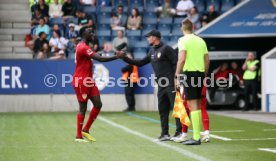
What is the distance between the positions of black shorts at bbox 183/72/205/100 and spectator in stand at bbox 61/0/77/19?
649 inches

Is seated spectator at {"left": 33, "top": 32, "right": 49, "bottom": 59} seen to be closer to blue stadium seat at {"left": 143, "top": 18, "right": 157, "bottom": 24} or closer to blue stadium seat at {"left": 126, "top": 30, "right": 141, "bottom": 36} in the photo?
blue stadium seat at {"left": 126, "top": 30, "right": 141, "bottom": 36}

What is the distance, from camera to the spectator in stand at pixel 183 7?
30.7 m

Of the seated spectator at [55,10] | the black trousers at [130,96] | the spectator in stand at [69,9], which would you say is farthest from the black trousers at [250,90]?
the seated spectator at [55,10]

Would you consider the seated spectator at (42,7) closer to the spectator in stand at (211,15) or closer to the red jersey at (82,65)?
the spectator in stand at (211,15)

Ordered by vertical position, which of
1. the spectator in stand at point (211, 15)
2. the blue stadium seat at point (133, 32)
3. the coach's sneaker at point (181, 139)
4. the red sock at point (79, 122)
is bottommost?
the coach's sneaker at point (181, 139)

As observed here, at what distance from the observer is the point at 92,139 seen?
14711mm

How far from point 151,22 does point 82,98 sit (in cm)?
1607

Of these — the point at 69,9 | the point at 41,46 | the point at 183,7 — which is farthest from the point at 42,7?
the point at 183,7

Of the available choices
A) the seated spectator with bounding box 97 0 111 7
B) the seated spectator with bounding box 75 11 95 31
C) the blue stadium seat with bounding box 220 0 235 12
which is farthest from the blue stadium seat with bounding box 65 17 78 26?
the blue stadium seat with bounding box 220 0 235 12

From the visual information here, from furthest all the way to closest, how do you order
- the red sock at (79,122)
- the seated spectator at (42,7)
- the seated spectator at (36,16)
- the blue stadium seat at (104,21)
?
1. the blue stadium seat at (104,21)
2. the seated spectator at (42,7)
3. the seated spectator at (36,16)
4. the red sock at (79,122)

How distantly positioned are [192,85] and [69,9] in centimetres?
1671

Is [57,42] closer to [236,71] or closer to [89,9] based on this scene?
[89,9]

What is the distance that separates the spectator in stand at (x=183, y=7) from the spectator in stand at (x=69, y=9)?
385 centimetres

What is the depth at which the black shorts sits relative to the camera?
13758 millimetres
